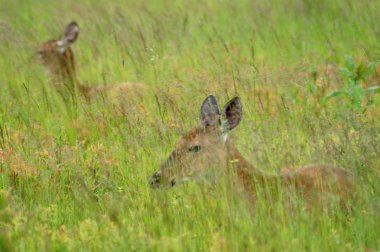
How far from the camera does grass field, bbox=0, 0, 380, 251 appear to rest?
5.01 metres

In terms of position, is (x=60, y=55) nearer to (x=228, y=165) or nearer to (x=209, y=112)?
(x=209, y=112)

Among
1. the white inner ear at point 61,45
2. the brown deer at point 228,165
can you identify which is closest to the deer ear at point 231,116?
the brown deer at point 228,165

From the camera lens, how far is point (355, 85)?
7441mm

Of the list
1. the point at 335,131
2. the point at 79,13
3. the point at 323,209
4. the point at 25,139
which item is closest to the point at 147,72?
the point at 25,139

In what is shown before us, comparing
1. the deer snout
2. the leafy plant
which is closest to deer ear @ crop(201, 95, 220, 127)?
the deer snout

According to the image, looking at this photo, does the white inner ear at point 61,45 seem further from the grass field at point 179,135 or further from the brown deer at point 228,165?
the brown deer at point 228,165

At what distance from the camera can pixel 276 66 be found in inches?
375

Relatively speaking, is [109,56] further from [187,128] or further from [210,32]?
[187,128]

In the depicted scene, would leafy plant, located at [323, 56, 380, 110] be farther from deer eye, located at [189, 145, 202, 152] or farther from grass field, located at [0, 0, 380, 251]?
deer eye, located at [189, 145, 202, 152]

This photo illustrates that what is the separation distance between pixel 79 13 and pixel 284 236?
10.2 meters

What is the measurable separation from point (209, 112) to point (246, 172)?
644 mm

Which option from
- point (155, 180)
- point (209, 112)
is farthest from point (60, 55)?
point (155, 180)

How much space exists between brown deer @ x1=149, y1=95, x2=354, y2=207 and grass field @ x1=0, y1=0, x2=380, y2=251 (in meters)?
0.10

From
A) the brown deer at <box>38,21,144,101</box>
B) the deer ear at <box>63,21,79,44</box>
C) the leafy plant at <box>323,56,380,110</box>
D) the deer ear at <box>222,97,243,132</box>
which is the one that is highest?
the deer ear at <box>63,21,79,44</box>
